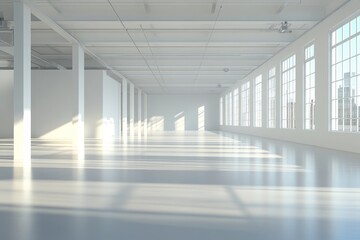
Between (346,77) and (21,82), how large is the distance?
40.7ft

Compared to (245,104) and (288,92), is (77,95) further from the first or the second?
(245,104)

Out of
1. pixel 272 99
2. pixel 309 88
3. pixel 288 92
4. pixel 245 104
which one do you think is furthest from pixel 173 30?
pixel 245 104

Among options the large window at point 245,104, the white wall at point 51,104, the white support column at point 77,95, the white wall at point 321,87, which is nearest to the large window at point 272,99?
the white wall at point 321,87

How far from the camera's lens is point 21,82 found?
1394 centimetres

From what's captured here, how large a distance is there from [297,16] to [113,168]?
11261 millimetres

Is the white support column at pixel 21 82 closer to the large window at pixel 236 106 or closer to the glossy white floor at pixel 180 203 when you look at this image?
the glossy white floor at pixel 180 203

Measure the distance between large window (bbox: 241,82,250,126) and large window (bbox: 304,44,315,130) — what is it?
1686 cm

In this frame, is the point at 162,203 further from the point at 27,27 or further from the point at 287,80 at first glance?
the point at 287,80

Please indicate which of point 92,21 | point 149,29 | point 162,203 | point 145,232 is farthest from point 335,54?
point 145,232

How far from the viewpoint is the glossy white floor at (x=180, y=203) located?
478 cm

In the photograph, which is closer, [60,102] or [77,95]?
[77,95]

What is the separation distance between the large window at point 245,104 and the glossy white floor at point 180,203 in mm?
28979

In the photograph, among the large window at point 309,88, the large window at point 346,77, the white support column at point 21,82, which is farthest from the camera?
the large window at point 309,88

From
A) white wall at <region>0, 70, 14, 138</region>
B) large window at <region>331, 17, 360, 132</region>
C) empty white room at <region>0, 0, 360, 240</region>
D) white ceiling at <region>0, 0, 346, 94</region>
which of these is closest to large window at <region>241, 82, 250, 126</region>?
empty white room at <region>0, 0, 360, 240</region>
